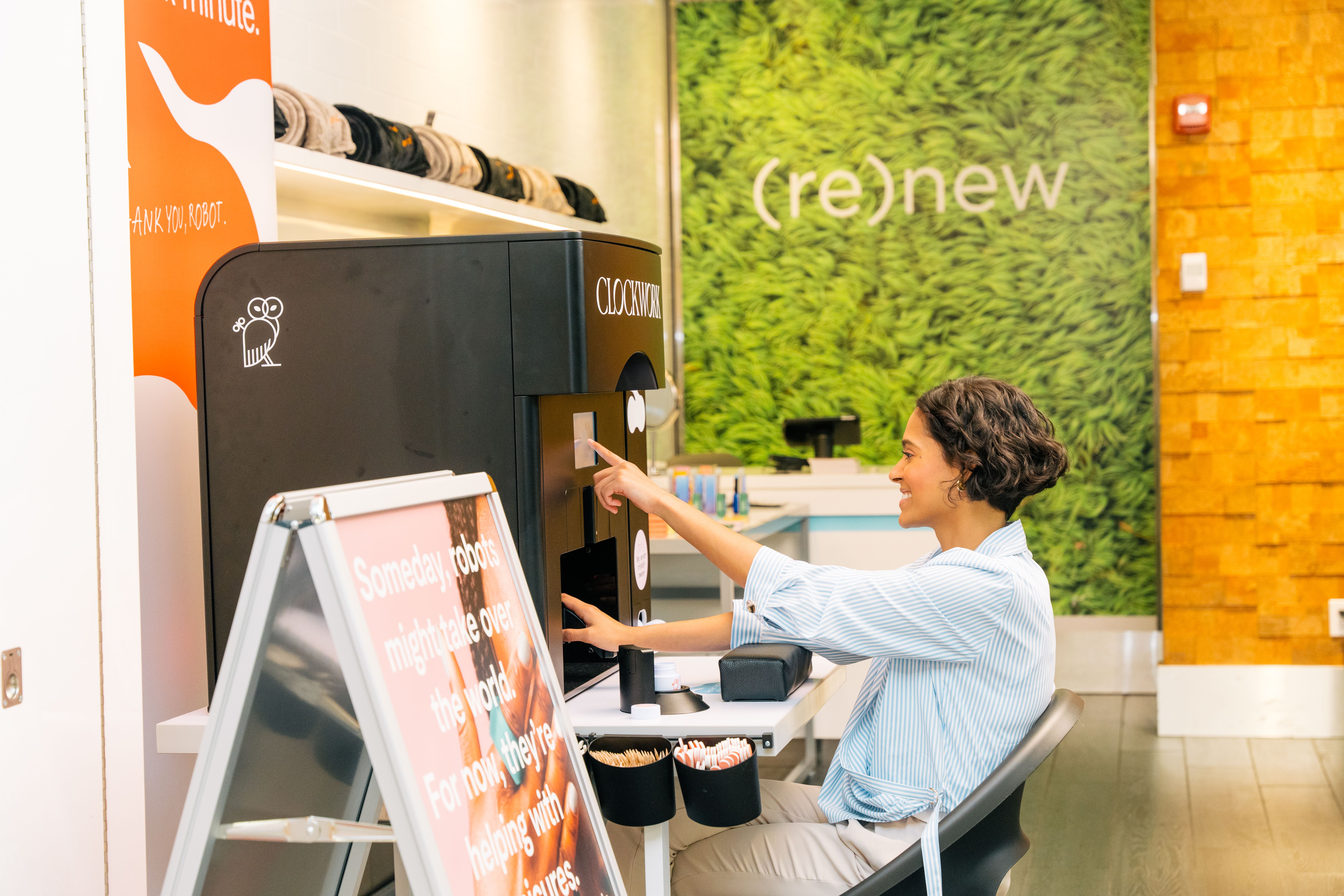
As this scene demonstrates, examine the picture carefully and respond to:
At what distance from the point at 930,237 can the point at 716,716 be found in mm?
4894

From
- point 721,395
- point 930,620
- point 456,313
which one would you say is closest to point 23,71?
point 456,313

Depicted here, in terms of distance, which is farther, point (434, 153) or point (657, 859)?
point (434, 153)

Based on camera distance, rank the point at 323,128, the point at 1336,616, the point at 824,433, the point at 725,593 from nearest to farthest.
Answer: the point at 323,128 < the point at 725,593 < the point at 1336,616 < the point at 824,433

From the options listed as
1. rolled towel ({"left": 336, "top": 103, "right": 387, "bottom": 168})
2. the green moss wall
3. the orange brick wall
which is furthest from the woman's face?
the green moss wall

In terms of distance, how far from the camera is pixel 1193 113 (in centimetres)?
493

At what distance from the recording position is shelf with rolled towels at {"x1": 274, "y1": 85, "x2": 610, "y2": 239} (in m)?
2.91

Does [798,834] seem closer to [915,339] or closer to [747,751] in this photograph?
[747,751]

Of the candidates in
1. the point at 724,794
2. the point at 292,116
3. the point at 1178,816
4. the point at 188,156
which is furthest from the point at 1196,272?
the point at 188,156

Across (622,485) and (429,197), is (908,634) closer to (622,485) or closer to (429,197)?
(622,485)

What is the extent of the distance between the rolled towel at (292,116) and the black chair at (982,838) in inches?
80.3

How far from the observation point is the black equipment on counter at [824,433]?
5.71 metres

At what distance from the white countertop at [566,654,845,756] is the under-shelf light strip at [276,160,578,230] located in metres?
1.44

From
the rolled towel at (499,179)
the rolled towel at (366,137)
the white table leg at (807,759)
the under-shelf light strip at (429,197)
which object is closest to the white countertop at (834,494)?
the white table leg at (807,759)

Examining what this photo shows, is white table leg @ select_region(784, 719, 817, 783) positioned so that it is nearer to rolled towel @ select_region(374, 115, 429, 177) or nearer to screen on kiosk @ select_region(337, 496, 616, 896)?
rolled towel @ select_region(374, 115, 429, 177)
